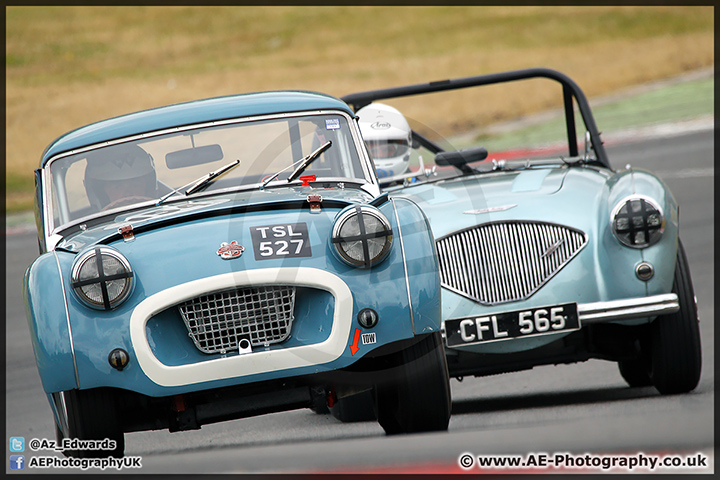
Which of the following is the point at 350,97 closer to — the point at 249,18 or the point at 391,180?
the point at 391,180

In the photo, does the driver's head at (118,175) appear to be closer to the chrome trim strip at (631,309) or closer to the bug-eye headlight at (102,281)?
the bug-eye headlight at (102,281)

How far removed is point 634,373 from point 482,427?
1.47m

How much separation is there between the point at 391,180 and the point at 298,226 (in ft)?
8.65

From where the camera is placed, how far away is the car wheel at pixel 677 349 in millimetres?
5238

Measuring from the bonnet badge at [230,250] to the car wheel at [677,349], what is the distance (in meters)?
2.52

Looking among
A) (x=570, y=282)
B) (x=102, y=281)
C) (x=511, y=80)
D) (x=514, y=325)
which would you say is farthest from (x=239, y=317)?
(x=511, y=80)

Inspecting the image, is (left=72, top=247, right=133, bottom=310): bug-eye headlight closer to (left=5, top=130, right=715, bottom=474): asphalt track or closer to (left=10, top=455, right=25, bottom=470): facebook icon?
(left=5, top=130, right=715, bottom=474): asphalt track

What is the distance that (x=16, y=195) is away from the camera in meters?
20.8

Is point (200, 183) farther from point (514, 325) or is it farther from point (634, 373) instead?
point (634, 373)

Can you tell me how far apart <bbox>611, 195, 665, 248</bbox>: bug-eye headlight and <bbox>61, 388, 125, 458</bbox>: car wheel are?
295 cm

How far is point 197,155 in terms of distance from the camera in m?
5.29

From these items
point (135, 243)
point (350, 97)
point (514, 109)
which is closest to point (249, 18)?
point (514, 109)

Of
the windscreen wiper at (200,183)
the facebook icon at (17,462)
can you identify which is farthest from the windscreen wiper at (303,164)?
the facebook icon at (17,462)

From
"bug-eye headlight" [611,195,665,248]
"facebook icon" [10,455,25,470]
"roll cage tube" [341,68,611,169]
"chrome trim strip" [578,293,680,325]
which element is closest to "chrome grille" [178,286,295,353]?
"facebook icon" [10,455,25,470]
